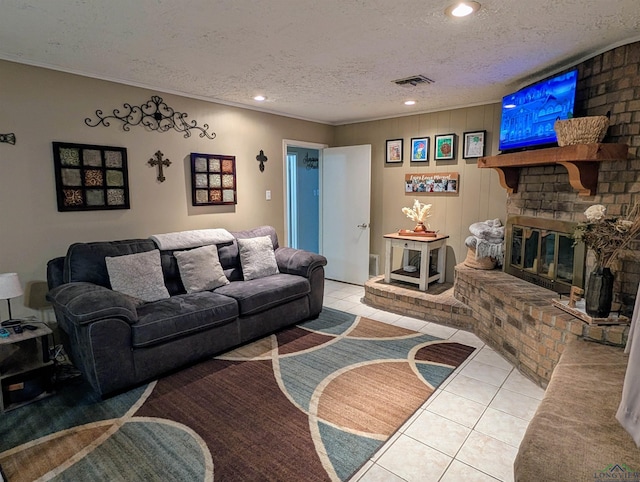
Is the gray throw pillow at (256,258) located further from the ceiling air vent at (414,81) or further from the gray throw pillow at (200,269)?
the ceiling air vent at (414,81)

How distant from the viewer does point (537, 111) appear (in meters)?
3.07

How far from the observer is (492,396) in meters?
2.51

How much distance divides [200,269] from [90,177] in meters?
1.19

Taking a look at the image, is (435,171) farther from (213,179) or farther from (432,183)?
(213,179)

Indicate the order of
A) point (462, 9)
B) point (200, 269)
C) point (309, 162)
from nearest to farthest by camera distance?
1. point (462, 9)
2. point (200, 269)
3. point (309, 162)

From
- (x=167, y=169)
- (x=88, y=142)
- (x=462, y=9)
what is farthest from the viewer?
(x=167, y=169)

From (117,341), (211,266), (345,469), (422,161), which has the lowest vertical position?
(345,469)

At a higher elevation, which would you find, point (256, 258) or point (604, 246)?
point (604, 246)

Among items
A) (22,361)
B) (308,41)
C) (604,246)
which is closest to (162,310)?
(22,361)

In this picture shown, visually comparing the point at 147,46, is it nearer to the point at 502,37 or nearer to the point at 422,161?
the point at 502,37

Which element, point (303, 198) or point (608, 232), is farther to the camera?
point (303, 198)

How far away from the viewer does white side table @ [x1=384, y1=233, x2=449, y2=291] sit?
164 inches

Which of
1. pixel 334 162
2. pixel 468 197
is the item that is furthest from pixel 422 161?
pixel 334 162

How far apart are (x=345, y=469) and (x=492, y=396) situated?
122 centimetres
